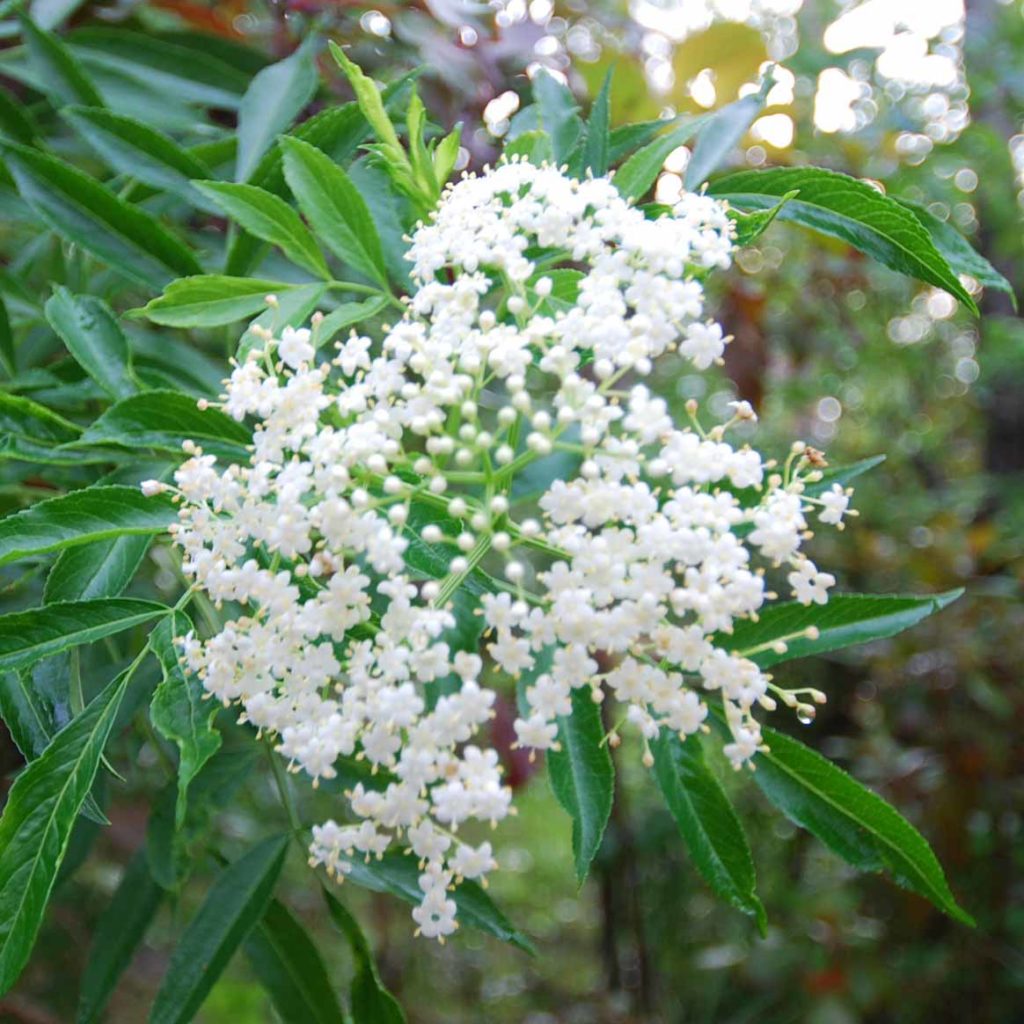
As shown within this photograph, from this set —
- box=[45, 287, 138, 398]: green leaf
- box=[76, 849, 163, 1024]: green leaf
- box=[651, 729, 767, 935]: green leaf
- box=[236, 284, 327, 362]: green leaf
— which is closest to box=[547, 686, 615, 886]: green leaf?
box=[651, 729, 767, 935]: green leaf

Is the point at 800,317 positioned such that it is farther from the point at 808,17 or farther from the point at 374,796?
the point at 374,796

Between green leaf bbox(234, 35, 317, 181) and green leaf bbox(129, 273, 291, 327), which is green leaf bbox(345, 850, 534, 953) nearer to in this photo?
green leaf bbox(129, 273, 291, 327)

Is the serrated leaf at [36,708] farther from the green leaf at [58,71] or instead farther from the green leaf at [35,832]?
the green leaf at [58,71]

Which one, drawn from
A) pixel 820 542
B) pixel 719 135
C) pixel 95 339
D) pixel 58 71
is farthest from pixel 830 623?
pixel 820 542

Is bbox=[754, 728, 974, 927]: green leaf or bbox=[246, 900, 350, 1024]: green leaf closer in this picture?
bbox=[754, 728, 974, 927]: green leaf

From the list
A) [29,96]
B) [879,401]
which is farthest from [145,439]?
[879,401]

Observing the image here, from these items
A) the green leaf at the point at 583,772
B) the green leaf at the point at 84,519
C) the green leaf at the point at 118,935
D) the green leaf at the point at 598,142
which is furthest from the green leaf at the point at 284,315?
the green leaf at the point at 118,935
